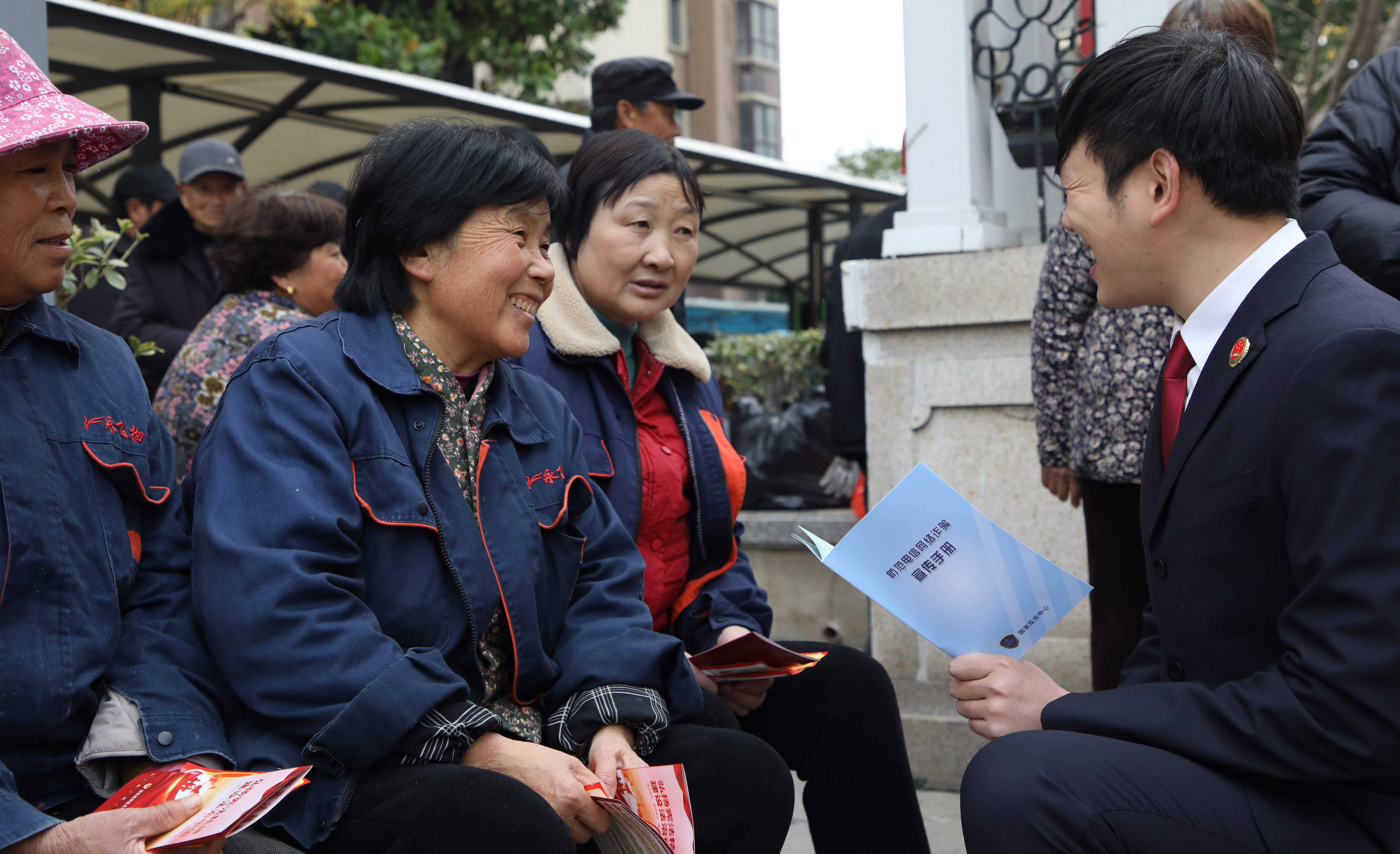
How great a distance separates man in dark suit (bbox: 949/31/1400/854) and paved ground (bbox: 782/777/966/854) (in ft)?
5.81

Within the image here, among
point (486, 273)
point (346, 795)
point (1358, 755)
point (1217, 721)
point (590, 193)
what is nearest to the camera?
point (1358, 755)

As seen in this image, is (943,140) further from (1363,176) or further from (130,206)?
(130,206)

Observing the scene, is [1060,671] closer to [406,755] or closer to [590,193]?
[590,193]

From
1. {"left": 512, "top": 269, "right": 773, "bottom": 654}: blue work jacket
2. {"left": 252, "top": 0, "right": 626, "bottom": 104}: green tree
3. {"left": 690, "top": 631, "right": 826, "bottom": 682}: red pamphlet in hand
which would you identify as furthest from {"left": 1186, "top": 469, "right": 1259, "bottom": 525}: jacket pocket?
{"left": 252, "top": 0, "right": 626, "bottom": 104}: green tree

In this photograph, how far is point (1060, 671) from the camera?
4172 mm

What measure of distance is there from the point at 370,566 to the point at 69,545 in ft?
1.46

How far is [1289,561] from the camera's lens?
5.36ft

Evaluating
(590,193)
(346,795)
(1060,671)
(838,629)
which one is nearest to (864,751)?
(346,795)

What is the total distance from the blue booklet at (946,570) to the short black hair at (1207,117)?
591mm

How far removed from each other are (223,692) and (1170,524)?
1534 mm

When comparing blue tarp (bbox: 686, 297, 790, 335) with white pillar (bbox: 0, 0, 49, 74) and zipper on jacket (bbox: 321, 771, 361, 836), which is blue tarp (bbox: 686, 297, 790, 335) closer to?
white pillar (bbox: 0, 0, 49, 74)

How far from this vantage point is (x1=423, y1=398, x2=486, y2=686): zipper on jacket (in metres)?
1.95

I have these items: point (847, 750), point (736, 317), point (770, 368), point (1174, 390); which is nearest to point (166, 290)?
point (847, 750)

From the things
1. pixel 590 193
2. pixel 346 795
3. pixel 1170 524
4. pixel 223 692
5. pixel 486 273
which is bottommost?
pixel 346 795
